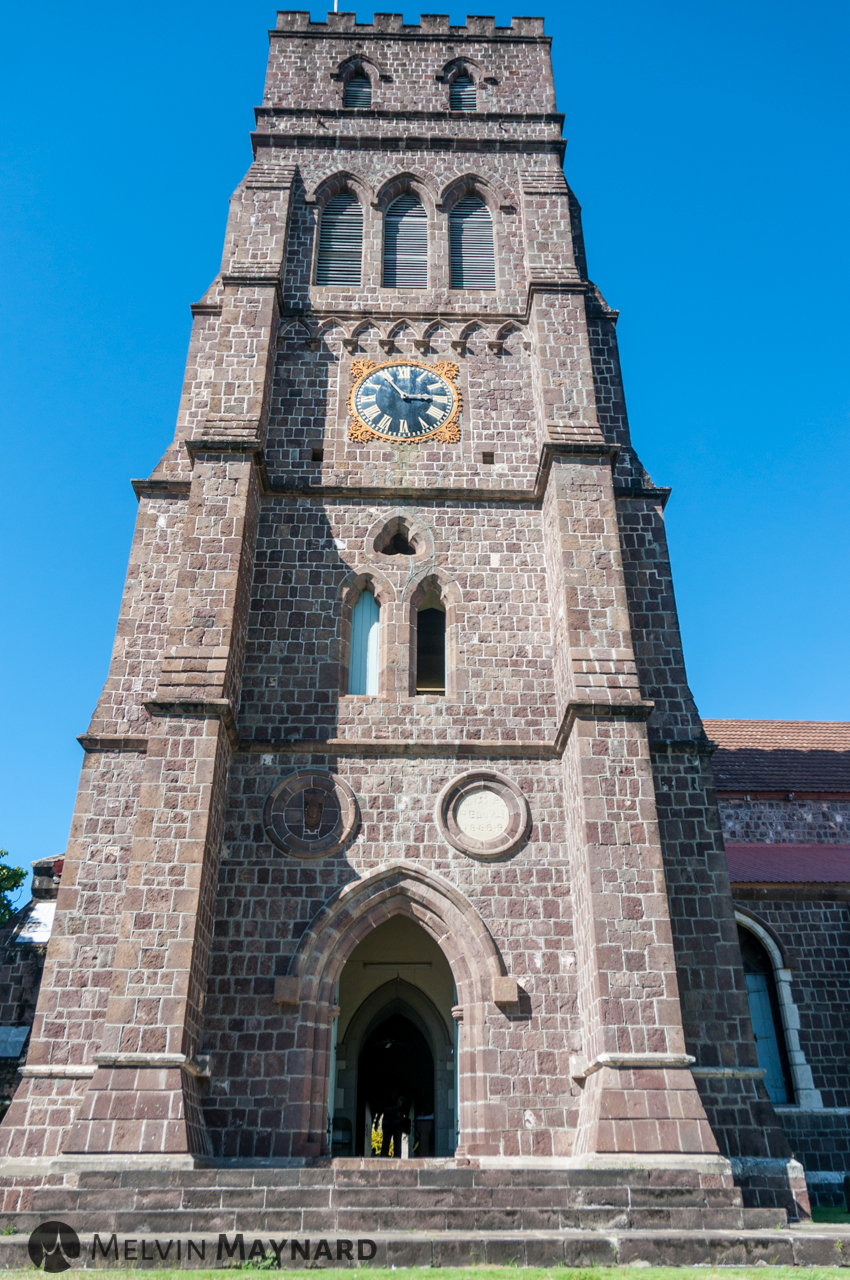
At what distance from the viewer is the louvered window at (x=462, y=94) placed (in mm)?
21844

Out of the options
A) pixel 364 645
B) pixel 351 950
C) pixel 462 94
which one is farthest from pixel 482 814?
pixel 462 94

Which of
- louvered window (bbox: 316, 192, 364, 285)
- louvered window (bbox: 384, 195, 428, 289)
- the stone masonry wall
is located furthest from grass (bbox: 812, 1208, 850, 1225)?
louvered window (bbox: 316, 192, 364, 285)

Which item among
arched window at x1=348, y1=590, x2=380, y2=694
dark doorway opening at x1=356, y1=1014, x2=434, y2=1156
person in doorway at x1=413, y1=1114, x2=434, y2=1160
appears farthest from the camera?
dark doorway opening at x1=356, y1=1014, x2=434, y2=1156

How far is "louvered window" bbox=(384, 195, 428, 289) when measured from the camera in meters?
→ 19.5

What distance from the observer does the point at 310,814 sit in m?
14.3

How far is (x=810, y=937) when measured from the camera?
18.9m

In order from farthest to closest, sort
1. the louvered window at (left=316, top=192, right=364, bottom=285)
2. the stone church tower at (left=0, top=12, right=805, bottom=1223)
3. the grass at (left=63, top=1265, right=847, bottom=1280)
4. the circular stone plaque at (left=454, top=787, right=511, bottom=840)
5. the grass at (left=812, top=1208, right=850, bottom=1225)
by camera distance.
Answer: the louvered window at (left=316, top=192, right=364, bottom=285) < the circular stone plaque at (left=454, top=787, right=511, bottom=840) < the grass at (left=812, top=1208, right=850, bottom=1225) < the stone church tower at (left=0, top=12, right=805, bottom=1223) < the grass at (left=63, top=1265, right=847, bottom=1280)

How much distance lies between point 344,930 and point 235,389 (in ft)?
29.2

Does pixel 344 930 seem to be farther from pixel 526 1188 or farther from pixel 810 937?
pixel 810 937

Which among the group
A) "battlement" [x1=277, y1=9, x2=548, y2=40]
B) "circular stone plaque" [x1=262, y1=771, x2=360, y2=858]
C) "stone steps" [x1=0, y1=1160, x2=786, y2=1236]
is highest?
"battlement" [x1=277, y1=9, x2=548, y2=40]

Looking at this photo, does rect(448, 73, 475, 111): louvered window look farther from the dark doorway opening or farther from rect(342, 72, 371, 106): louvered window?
the dark doorway opening

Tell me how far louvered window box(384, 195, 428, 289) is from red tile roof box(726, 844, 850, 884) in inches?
502
